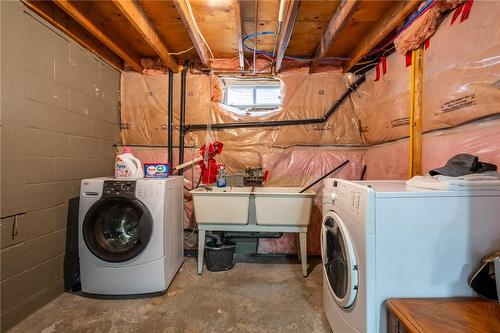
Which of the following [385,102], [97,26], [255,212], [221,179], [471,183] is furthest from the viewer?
[221,179]

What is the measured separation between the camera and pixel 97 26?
6.46 ft

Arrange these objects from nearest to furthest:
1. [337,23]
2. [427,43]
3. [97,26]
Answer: [427,43] → [337,23] → [97,26]

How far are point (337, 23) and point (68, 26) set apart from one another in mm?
2108

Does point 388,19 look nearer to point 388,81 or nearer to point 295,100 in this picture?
point 388,81

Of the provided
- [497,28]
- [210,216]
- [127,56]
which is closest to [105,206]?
[210,216]

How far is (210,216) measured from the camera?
2203 mm

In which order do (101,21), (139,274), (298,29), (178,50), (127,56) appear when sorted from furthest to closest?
1. (178,50)
2. (127,56)
3. (298,29)
4. (101,21)
5. (139,274)

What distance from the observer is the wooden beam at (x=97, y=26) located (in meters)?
1.68

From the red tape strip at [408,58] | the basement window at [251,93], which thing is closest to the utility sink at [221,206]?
the basement window at [251,93]

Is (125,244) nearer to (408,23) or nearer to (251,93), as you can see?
(251,93)

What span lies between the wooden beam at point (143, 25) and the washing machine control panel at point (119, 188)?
117 cm

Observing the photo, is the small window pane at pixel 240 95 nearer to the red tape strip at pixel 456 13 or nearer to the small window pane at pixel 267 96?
the small window pane at pixel 267 96

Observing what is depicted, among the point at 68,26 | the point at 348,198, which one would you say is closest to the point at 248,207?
the point at 348,198

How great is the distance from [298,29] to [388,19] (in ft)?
2.27
